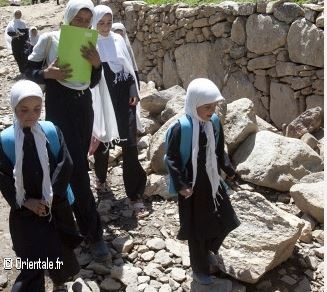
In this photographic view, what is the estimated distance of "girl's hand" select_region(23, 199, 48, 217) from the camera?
2.57 metres

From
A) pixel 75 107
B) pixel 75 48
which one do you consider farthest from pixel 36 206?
pixel 75 48

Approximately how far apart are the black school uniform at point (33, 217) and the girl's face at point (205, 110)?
829 mm

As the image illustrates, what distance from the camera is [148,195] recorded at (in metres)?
4.31

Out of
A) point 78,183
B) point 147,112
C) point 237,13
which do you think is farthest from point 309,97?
point 78,183

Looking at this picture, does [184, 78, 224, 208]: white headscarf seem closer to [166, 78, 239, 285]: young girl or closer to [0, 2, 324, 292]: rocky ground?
[166, 78, 239, 285]: young girl

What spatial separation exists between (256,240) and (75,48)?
1.78 m

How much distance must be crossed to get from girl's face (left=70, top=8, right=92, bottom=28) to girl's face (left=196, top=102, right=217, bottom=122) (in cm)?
96

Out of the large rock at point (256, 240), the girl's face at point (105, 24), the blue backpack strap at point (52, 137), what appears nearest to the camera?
the blue backpack strap at point (52, 137)

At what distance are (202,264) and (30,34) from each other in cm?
746

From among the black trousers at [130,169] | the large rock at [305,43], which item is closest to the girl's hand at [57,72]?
the black trousers at [130,169]

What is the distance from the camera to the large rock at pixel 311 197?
12.1ft

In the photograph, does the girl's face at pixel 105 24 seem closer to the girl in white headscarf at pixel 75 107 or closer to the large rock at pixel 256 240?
the girl in white headscarf at pixel 75 107

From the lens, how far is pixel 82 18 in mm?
3104

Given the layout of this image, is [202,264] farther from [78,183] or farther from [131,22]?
[131,22]
